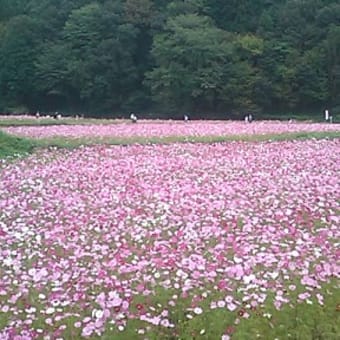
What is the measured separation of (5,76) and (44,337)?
51.2 metres

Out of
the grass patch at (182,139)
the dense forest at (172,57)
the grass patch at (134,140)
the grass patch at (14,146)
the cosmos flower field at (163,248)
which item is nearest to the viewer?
the cosmos flower field at (163,248)

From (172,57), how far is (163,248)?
42.4 meters

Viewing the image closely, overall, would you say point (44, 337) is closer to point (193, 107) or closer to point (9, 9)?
point (193, 107)

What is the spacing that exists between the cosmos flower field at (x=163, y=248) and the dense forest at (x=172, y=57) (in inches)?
1377

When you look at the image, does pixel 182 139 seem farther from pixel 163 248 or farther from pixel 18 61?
pixel 18 61

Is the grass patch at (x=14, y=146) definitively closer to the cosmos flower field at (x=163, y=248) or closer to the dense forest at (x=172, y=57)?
the cosmos flower field at (x=163, y=248)

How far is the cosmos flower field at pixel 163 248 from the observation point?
6293mm

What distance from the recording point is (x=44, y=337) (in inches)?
231

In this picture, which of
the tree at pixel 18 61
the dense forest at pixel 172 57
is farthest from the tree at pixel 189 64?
the tree at pixel 18 61

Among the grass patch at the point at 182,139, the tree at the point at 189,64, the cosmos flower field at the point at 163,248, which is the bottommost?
the cosmos flower field at the point at 163,248

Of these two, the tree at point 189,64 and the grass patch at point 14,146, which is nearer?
the grass patch at point 14,146

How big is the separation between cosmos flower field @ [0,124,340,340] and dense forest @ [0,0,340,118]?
35.0 m

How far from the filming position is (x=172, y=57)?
49.2m

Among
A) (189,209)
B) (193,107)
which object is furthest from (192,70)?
(189,209)
